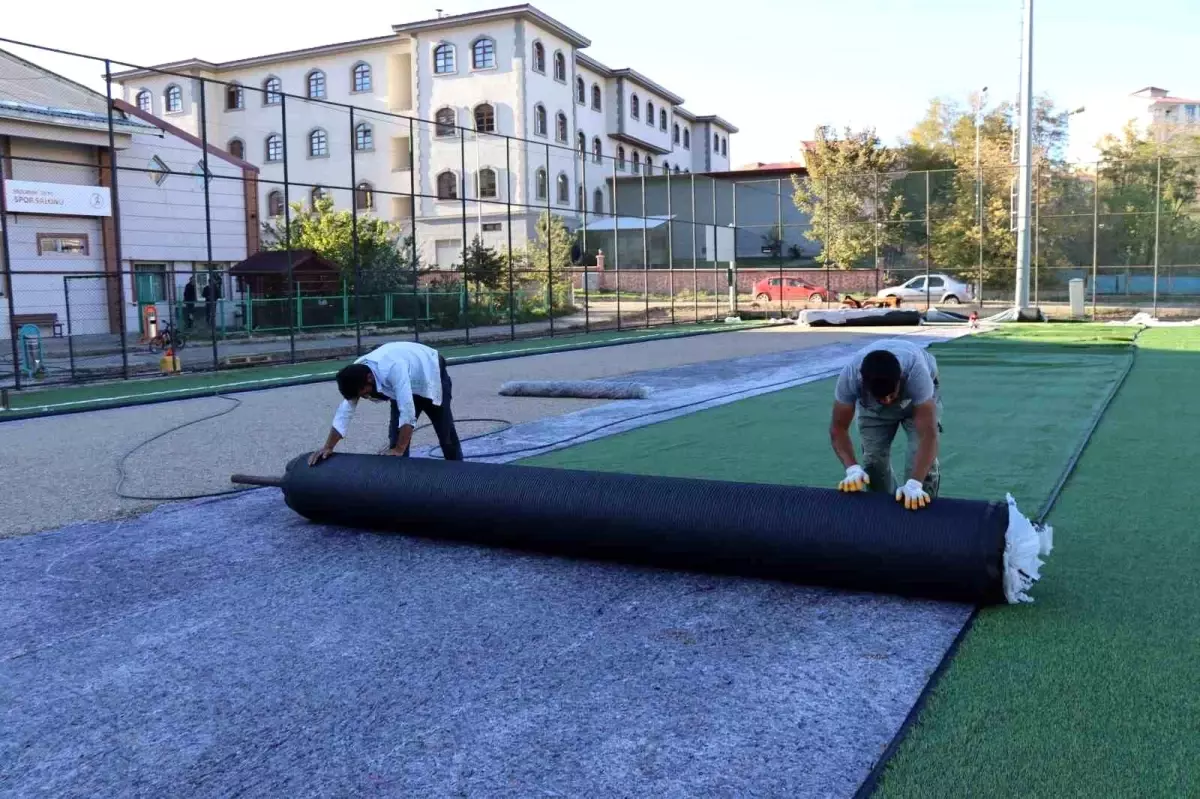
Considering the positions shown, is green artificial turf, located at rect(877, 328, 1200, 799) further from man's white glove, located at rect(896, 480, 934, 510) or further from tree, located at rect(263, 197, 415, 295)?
tree, located at rect(263, 197, 415, 295)

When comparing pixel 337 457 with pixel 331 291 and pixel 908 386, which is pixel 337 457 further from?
pixel 331 291

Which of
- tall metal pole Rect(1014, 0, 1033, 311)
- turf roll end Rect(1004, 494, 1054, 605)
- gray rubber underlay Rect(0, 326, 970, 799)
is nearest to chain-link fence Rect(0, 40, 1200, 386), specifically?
tall metal pole Rect(1014, 0, 1033, 311)

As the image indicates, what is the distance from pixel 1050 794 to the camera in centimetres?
309

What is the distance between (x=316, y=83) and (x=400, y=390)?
49.7 meters

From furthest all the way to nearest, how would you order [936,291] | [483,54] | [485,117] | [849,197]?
[485,117] → [483,54] → [849,197] → [936,291]

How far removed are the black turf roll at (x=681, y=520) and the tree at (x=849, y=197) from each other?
31801 mm

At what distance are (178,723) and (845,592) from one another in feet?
9.90

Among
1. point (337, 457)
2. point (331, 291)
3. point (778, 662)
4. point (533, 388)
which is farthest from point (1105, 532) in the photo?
point (331, 291)

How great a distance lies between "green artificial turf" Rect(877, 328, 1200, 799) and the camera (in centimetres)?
320

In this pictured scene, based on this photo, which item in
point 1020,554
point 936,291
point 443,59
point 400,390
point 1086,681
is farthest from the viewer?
point 443,59

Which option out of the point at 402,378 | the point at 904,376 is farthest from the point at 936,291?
the point at 904,376

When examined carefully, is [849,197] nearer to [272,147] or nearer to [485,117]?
[485,117]

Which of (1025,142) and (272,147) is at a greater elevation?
(272,147)

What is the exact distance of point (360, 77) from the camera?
51031 mm
